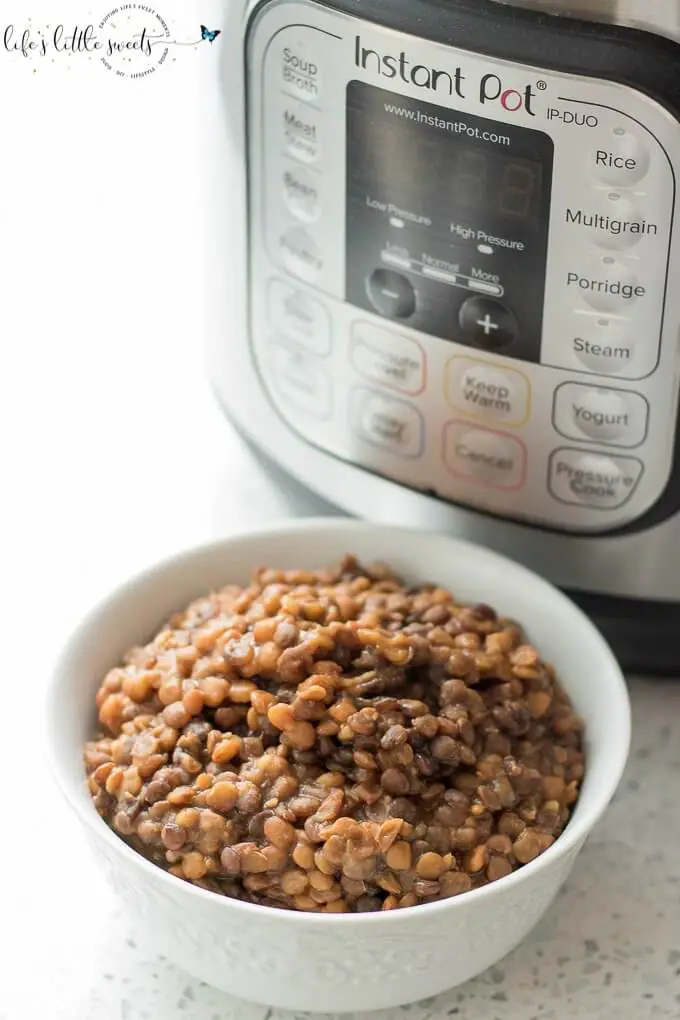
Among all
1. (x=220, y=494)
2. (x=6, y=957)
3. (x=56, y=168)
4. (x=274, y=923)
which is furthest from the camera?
(x=220, y=494)

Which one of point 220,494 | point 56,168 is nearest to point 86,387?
point 220,494

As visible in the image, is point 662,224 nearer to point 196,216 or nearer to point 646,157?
point 646,157

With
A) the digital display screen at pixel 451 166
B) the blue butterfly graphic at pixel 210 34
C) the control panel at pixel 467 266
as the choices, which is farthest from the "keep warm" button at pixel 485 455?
the blue butterfly graphic at pixel 210 34

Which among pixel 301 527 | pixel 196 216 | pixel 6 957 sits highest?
pixel 196 216

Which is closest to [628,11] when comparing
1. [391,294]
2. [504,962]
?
[391,294]

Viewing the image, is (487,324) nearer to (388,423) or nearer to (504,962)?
(388,423)

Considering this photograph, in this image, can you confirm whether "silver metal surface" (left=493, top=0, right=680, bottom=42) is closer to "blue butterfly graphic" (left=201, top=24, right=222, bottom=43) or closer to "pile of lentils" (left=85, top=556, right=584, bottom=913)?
"blue butterfly graphic" (left=201, top=24, right=222, bottom=43)

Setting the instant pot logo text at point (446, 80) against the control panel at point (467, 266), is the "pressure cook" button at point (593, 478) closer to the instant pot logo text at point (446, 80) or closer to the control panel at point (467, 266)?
the control panel at point (467, 266)
